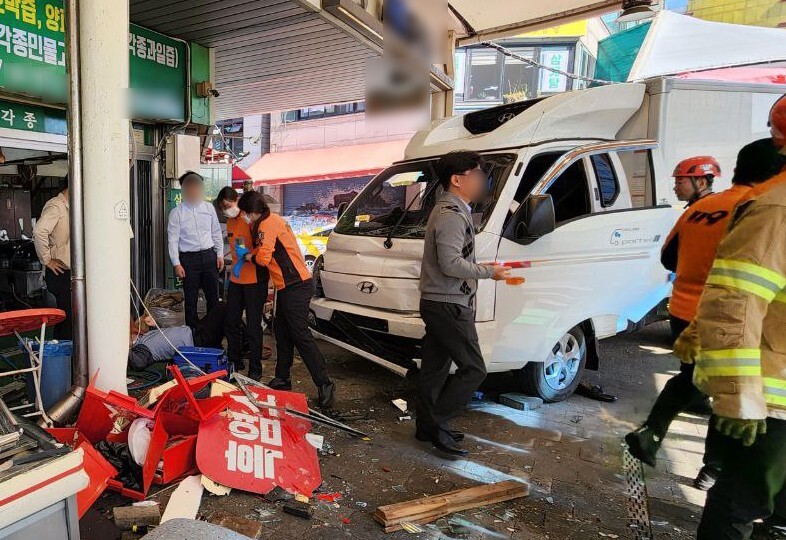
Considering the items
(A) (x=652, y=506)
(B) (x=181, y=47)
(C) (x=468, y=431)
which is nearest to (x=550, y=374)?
(C) (x=468, y=431)

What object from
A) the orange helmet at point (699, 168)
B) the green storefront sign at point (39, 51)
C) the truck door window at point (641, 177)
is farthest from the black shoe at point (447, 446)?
the green storefront sign at point (39, 51)

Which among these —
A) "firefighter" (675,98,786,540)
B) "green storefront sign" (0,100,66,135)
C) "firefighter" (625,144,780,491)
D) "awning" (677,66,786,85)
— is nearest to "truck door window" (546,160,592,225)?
"firefighter" (625,144,780,491)

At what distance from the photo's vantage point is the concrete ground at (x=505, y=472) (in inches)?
111

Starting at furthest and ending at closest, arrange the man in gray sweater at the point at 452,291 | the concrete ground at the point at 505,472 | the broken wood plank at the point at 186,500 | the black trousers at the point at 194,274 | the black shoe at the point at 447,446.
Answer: the black trousers at the point at 194,274
the black shoe at the point at 447,446
the man in gray sweater at the point at 452,291
the concrete ground at the point at 505,472
the broken wood plank at the point at 186,500

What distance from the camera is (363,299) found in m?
4.55

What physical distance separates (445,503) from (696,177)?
3.23m

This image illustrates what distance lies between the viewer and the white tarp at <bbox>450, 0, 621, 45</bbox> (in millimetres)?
8062

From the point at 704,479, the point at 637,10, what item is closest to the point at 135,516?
the point at 704,479

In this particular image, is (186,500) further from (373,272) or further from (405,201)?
(405,201)

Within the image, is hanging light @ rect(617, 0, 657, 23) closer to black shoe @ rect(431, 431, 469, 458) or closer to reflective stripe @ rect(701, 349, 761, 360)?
black shoe @ rect(431, 431, 469, 458)

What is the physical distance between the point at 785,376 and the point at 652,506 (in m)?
1.71

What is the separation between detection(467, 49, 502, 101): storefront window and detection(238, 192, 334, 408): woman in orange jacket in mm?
14450

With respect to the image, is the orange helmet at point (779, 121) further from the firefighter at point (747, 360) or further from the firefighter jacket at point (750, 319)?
the firefighter jacket at point (750, 319)

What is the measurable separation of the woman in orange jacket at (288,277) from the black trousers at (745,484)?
→ 2995mm
